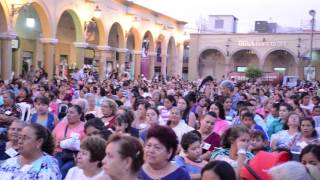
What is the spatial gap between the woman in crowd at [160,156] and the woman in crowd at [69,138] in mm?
2301

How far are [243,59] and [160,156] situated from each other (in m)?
43.1

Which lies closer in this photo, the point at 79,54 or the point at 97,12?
the point at 79,54

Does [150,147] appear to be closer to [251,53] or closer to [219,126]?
[219,126]

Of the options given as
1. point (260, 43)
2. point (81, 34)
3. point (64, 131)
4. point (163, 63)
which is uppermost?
point (260, 43)

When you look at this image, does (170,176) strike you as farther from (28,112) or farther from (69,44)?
(69,44)

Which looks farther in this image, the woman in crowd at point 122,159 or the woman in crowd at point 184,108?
the woman in crowd at point 184,108

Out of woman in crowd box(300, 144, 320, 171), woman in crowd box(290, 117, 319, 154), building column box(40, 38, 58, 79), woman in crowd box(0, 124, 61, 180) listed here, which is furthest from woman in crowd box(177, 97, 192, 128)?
building column box(40, 38, 58, 79)

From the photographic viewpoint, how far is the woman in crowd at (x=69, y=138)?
6107mm

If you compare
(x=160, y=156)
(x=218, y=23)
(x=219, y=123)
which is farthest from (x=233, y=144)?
(x=218, y=23)

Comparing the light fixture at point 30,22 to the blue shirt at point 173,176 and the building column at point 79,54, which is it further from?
the blue shirt at point 173,176

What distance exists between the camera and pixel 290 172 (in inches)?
117

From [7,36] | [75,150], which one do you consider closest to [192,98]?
[75,150]

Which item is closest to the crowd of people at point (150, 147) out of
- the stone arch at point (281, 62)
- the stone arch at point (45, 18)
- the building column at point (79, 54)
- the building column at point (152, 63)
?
the stone arch at point (45, 18)

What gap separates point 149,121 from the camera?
7770 mm
